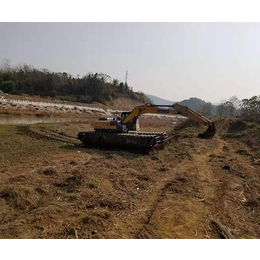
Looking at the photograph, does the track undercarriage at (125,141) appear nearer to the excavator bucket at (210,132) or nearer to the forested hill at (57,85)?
the excavator bucket at (210,132)

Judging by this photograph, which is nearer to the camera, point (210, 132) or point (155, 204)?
point (155, 204)

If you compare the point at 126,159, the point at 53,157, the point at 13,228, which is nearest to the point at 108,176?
the point at 126,159

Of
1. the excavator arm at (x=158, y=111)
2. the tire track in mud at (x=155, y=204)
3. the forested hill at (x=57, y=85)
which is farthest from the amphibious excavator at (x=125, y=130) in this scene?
the forested hill at (x=57, y=85)

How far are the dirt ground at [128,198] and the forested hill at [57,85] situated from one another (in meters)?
49.3

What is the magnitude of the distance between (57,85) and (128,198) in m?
60.0

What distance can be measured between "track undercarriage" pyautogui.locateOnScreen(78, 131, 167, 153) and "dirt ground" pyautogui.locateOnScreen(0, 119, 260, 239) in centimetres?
139

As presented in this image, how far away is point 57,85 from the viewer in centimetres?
6066

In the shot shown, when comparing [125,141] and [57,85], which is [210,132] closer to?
[125,141]

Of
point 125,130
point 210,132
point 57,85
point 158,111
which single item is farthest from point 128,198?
point 57,85

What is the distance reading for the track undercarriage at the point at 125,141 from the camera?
1153 centimetres

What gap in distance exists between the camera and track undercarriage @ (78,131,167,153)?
1153cm

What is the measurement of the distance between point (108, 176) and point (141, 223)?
2.89 m

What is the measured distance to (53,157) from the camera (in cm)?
1027

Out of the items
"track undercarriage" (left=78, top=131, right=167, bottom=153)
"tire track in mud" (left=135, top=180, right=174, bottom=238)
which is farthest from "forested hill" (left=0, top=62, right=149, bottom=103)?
"tire track in mud" (left=135, top=180, right=174, bottom=238)
